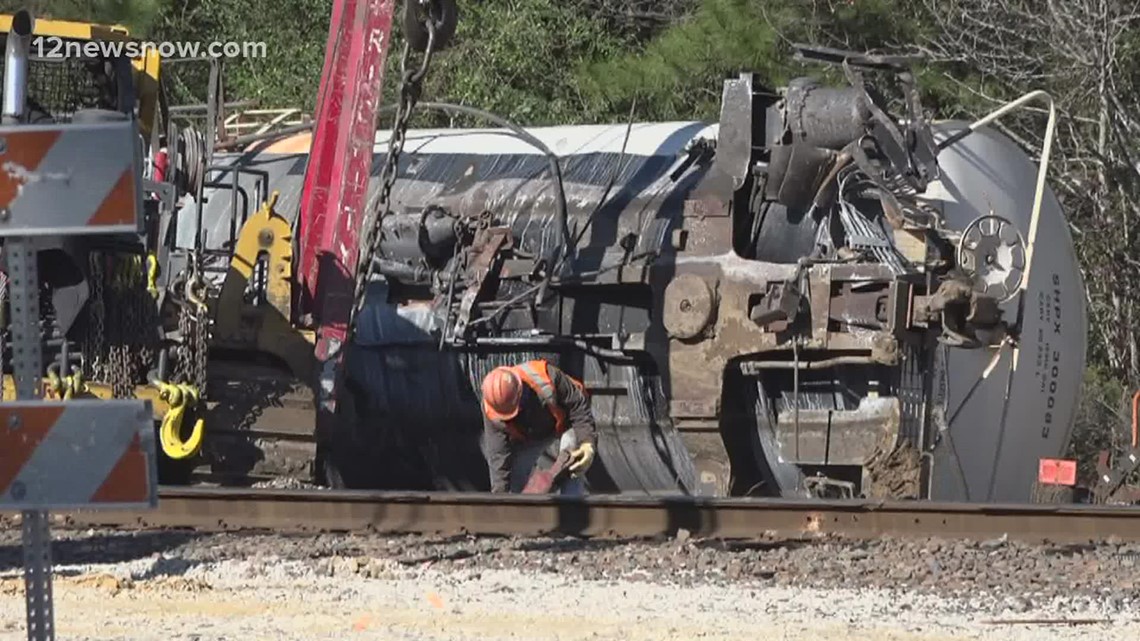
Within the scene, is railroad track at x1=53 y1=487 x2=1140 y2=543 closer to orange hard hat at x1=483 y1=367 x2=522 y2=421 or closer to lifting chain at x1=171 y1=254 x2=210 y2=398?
orange hard hat at x1=483 y1=367 x2=522 y2=421

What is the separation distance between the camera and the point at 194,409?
10.9 meters

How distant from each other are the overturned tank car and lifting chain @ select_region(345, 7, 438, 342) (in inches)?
21.5

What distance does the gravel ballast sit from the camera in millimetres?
6832

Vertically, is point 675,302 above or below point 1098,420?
above

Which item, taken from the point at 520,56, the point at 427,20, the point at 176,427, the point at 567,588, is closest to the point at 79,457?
the point at 567,588

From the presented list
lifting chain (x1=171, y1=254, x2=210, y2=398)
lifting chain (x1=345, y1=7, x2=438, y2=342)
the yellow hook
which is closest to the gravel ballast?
the yellow hook

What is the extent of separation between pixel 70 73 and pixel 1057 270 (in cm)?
579

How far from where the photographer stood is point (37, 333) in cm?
502

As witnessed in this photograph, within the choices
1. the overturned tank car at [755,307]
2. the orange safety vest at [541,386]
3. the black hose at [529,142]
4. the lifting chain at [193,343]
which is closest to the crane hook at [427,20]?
the black hose at [529,142]

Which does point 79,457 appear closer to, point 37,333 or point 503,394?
point 37,333

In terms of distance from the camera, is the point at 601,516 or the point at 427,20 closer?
the point at 601,516

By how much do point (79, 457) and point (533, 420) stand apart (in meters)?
5.56

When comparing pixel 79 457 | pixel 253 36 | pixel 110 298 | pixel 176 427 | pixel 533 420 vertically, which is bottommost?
pixel 176 427

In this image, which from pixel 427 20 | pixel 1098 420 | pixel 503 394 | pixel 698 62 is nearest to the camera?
pixel 503 394
